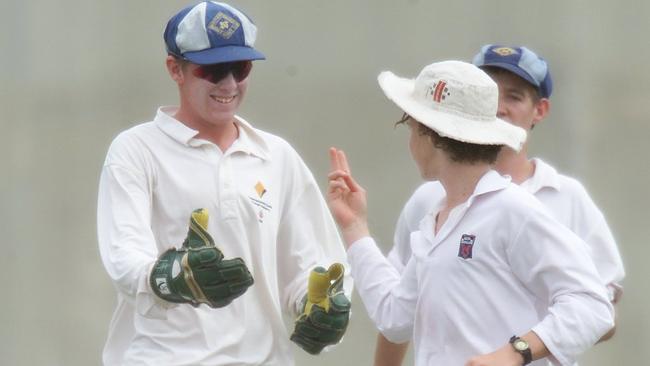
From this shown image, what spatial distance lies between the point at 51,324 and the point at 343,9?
167cm

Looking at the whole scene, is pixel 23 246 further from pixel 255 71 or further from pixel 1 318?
pixel 255 71

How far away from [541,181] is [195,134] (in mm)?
998

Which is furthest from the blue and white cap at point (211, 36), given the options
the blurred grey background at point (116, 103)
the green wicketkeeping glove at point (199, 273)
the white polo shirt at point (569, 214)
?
the blurred grey background at point (116, 103)

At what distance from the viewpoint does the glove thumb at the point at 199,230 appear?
157 inches

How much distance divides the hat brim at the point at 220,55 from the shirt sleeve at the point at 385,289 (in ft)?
2.02

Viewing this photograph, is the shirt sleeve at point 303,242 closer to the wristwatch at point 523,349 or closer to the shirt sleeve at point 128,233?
the shirt sleeve at point 128,233

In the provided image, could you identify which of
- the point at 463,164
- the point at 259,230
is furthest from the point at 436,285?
the point at 259,230

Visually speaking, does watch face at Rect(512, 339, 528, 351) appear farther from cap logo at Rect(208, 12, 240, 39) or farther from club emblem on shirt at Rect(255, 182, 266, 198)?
cap logo at Rect(208, 12, 240, 39)

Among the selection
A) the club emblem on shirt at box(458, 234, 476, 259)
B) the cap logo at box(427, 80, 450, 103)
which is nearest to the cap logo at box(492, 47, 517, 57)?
the cap logo at box(427, 80, 450, 103)

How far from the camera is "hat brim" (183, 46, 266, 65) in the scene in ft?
14.3

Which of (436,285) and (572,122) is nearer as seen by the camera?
(436,285)

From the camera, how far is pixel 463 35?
6727mm

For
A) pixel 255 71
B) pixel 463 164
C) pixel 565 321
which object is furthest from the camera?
pixel 255 71

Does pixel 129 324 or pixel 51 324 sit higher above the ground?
pixel 129 324
